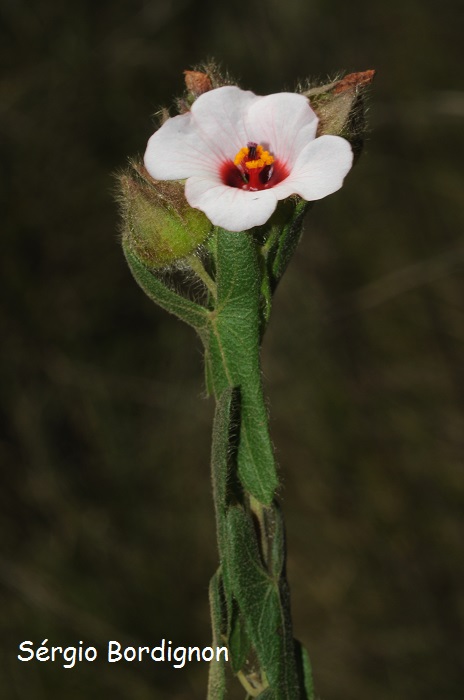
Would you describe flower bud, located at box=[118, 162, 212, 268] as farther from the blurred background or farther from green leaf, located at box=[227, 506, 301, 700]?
the blurred background

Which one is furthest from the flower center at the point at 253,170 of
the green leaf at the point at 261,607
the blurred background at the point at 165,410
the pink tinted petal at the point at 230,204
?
the blurred background at the point at 165,410

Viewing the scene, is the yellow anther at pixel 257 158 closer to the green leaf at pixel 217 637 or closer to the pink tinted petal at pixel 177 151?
the pink tinted petal at pixel 177 151

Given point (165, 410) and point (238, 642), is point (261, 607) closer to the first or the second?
point (238, 642)

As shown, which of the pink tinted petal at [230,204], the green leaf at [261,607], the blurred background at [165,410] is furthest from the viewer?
the blurred background at [165,410]

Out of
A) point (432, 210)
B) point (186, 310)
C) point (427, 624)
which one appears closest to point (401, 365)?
point (432, 210)

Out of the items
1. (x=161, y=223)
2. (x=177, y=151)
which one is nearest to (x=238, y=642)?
(x=161, y=223)

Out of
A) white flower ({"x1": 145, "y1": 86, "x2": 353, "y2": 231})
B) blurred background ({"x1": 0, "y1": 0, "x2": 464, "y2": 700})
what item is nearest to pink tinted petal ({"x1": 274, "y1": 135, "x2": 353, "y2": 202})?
white flower ({"x1": 145, "y1": 86, "x2": 353, "y2": 231})
